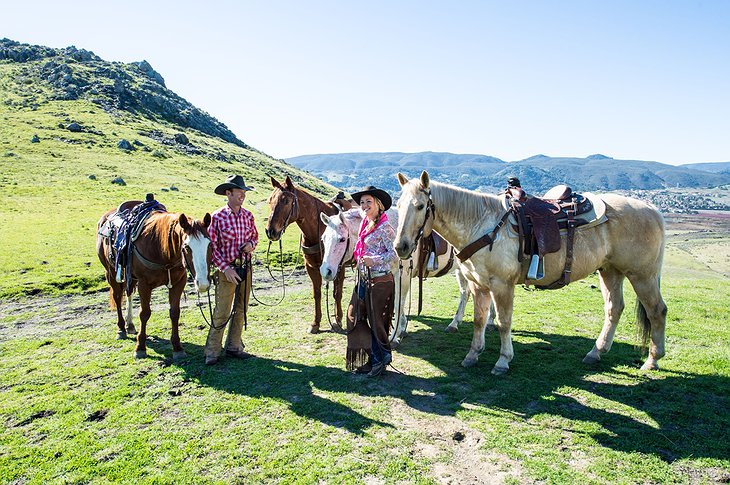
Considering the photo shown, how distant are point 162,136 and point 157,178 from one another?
36.8 m

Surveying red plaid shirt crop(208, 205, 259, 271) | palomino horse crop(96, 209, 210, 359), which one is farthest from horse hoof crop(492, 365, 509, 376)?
palomino horse crop(96, 209, 210, 359)

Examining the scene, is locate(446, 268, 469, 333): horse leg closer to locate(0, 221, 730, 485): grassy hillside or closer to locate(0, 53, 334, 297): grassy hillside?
locate(0, 221, 730, 485): grassy hillside

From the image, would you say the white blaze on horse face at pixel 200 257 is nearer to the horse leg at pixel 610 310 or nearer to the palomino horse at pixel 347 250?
the palomino horse at pixel 347 250

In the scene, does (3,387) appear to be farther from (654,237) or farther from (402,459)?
(654,237)

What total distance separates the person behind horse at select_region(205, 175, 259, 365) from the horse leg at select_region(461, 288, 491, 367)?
3.68 m

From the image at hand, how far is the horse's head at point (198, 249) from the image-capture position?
582 cm

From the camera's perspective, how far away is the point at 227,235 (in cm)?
642

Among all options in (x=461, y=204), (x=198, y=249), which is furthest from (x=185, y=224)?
(x=461, y=204)

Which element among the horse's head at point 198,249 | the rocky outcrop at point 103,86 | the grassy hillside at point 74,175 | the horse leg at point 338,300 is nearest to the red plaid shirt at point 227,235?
the horse's head at point 198,249

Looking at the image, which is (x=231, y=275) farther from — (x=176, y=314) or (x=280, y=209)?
(x=280, y=209)

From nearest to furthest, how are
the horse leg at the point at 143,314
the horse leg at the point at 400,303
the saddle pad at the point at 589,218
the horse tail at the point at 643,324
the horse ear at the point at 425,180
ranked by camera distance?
1. the horse ear at the point at 425,180
2. the saddle pad at the point at 589,218
3. the horse tail at the point at 643,324
4. the horse leg at the point at 143,314
5. the horse leg at the point at 400,303

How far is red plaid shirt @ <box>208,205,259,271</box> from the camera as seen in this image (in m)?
6.34

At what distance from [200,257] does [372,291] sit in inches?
101

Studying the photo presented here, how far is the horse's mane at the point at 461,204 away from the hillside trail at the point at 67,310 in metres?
4.97
